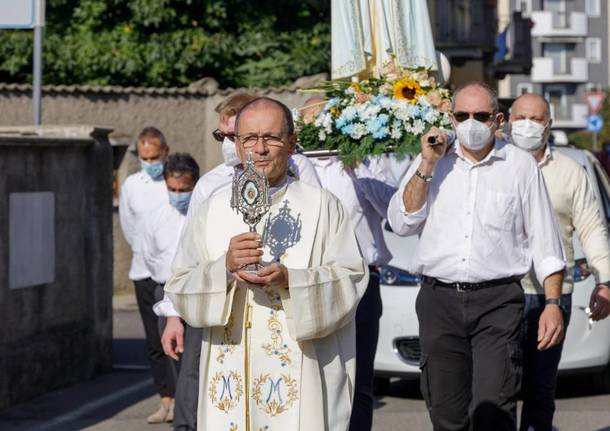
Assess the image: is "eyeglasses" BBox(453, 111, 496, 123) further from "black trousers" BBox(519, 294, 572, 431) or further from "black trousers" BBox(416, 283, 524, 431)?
"black trousers" BBox(519, 294, 572, 431)

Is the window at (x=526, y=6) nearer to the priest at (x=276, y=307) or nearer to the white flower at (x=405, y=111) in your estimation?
the white flower at (x=405, y=111)

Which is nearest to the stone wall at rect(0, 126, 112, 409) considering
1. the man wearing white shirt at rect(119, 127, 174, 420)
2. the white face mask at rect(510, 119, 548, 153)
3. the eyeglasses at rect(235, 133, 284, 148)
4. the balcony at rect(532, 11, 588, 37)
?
the man wearing white shirt at rect(119, 127, 174, 420)

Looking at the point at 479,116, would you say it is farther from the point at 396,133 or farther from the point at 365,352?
the point at 365,352

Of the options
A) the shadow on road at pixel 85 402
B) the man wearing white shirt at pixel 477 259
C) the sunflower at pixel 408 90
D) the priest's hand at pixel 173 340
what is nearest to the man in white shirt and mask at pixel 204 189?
the priest's hand at pixel 173 340

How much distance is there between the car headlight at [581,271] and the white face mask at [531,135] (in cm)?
324

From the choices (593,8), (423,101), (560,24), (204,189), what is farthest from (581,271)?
(593,8)

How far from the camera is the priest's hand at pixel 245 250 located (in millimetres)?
5020

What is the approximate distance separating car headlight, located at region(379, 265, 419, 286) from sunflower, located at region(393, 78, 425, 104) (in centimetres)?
349

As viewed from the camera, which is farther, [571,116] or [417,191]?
[571,116]

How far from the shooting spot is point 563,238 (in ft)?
26.0

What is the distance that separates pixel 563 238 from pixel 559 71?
293ft

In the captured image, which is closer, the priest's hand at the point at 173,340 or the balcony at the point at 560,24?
the priest's hand at the point at 173,340

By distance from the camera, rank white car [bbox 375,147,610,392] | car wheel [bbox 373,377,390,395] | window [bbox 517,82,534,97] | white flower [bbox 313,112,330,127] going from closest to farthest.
→ white flower [bbox 313,112,330,127] < white car [bbox 375,147,610,392] < car wheel [bbox 373,377,390,395] < window [bbox 517,82,534,97]

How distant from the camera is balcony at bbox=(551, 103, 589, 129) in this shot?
306 ft
